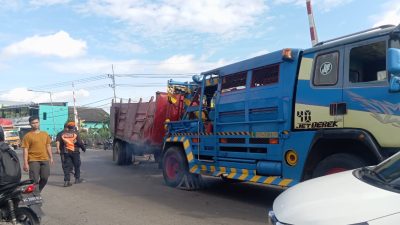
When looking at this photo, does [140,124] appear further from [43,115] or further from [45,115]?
→ [43,115]

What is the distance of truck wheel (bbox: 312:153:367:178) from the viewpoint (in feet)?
19.9

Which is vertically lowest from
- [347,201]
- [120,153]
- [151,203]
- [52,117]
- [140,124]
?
[151,203]

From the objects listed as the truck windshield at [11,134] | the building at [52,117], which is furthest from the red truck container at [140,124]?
the building at [52,117]

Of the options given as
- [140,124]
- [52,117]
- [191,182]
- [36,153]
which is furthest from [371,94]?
[52,117]

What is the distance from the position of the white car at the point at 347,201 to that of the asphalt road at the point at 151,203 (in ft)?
10.7

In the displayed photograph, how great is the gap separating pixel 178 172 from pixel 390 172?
24.2ft

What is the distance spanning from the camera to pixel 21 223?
19.1ft

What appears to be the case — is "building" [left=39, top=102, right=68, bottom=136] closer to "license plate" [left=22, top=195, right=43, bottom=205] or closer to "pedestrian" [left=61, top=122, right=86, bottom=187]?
"pedestrian" [left=61, top=122, right=86, bottom=187]

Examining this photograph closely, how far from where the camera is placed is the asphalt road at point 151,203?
696 cm

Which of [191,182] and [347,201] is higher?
[347,201]

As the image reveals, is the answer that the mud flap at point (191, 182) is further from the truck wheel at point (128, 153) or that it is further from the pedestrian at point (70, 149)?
the truck wheel at point (128, 153)

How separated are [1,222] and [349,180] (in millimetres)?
4803

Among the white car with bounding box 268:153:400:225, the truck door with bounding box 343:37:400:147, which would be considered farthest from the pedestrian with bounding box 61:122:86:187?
the white car with bounding box 268:153:400:225

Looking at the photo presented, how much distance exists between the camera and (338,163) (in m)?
6.26
